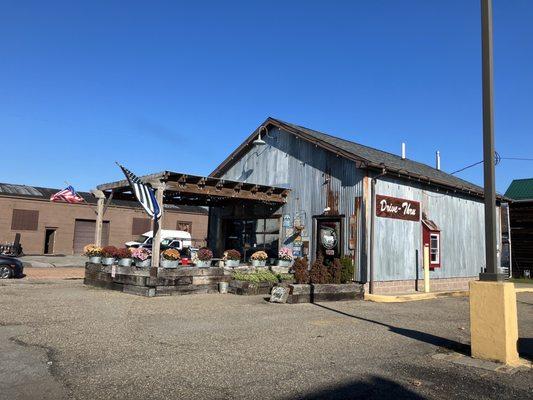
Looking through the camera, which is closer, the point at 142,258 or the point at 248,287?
the point at 142,258

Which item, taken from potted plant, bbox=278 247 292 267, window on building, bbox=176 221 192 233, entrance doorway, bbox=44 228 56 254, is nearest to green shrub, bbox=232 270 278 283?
potted plant, bbox=278 247 292 267

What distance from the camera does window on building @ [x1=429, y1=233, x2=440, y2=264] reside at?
60.0ft

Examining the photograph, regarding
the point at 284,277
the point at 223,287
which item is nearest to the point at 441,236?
the point at 284,277

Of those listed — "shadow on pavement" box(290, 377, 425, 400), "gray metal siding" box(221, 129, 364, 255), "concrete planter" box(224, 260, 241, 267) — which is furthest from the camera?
"gray metal siding" box(221, 129, 364, 255)

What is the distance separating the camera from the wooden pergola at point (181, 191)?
46.7 ft

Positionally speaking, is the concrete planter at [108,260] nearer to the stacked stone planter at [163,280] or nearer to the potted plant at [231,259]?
the stacked stone planter at [163,280]

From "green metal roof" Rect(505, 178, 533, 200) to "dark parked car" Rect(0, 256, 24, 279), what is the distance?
31.5m

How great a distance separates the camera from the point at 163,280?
1358cm

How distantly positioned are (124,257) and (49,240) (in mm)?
30731

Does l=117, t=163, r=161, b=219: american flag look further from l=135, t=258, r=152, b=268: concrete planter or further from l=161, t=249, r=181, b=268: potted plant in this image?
l=135, t=258, r=152, b=268: concrete planter

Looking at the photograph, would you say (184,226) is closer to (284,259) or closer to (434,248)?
(284,259)

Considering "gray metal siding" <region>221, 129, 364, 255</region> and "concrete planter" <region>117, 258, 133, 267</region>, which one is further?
"gray metal siding" <region>221, 129, 364, 255</region>

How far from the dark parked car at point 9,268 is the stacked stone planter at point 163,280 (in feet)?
18.6

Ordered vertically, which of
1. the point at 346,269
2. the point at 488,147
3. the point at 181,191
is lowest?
the point at 346,269
